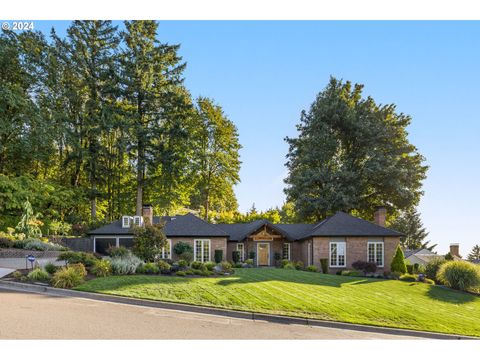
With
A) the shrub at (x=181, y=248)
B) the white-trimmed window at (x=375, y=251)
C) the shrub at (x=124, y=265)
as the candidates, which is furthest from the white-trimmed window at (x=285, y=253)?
Answer: the shrub at (x=124, y=265)

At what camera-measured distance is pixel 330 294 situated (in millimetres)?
17562

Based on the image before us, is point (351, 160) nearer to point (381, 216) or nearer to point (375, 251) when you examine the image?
point (381, 216)

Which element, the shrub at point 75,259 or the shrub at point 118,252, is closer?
the shrub at point 75,259

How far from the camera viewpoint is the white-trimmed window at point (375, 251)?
3089cm

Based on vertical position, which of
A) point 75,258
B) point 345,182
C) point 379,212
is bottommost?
point 75,258

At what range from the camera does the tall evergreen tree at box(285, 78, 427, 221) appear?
4059 cm

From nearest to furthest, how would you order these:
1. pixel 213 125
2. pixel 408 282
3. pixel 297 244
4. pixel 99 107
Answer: pixel 408 282, pixel 297 244, pixel 99 107, pixel 213 125

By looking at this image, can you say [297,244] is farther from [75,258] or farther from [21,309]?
[21,309]

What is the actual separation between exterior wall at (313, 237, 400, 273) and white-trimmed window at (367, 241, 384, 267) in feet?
0.81

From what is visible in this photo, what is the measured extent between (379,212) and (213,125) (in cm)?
2179

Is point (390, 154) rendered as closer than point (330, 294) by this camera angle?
No

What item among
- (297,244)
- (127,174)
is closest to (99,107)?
(127,174)

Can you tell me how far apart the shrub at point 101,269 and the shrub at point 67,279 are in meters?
1.47

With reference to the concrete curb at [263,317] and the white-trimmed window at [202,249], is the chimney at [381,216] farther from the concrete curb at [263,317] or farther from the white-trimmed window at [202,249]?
the concrete curb at [263,317]
